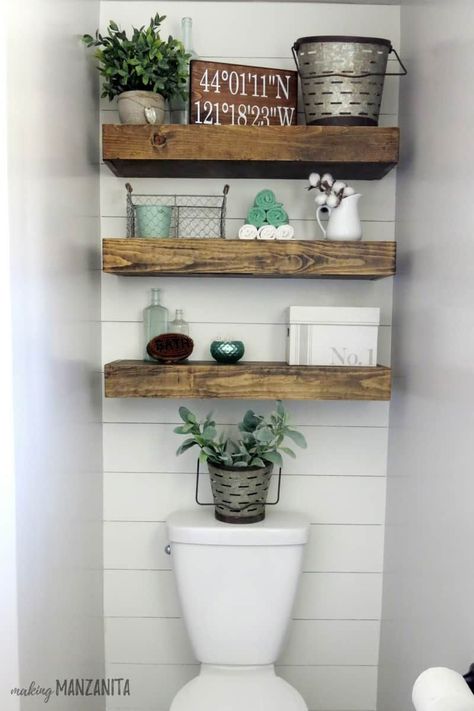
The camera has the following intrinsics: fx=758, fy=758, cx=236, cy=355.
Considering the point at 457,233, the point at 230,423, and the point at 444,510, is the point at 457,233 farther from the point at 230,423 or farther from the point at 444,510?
the point at 230,423

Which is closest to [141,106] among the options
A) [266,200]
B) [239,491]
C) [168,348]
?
[266,200]

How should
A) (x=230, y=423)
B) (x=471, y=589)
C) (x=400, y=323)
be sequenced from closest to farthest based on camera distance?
(x=471, y=589), (x=400, y=323), (x=230, y=423)

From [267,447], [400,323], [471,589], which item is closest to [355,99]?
[400,323]

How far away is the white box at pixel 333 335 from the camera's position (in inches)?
81.7

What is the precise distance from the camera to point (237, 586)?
2074 mm

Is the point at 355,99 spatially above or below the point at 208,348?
above

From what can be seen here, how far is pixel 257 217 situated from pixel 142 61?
19.8 inches

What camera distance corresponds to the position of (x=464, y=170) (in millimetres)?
1582

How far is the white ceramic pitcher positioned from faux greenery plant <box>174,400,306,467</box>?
48 cm

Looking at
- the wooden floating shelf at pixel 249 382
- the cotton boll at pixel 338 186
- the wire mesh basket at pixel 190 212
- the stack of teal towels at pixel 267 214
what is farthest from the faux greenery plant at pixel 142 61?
the wooden floating shelf at pixel 249 382

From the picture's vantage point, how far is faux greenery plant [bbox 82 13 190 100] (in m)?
1.96

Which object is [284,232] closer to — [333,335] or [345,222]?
[345,222]

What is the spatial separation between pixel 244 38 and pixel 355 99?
0.45m

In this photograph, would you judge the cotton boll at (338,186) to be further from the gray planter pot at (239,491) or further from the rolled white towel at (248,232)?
the gray planter pot at (239,491)
